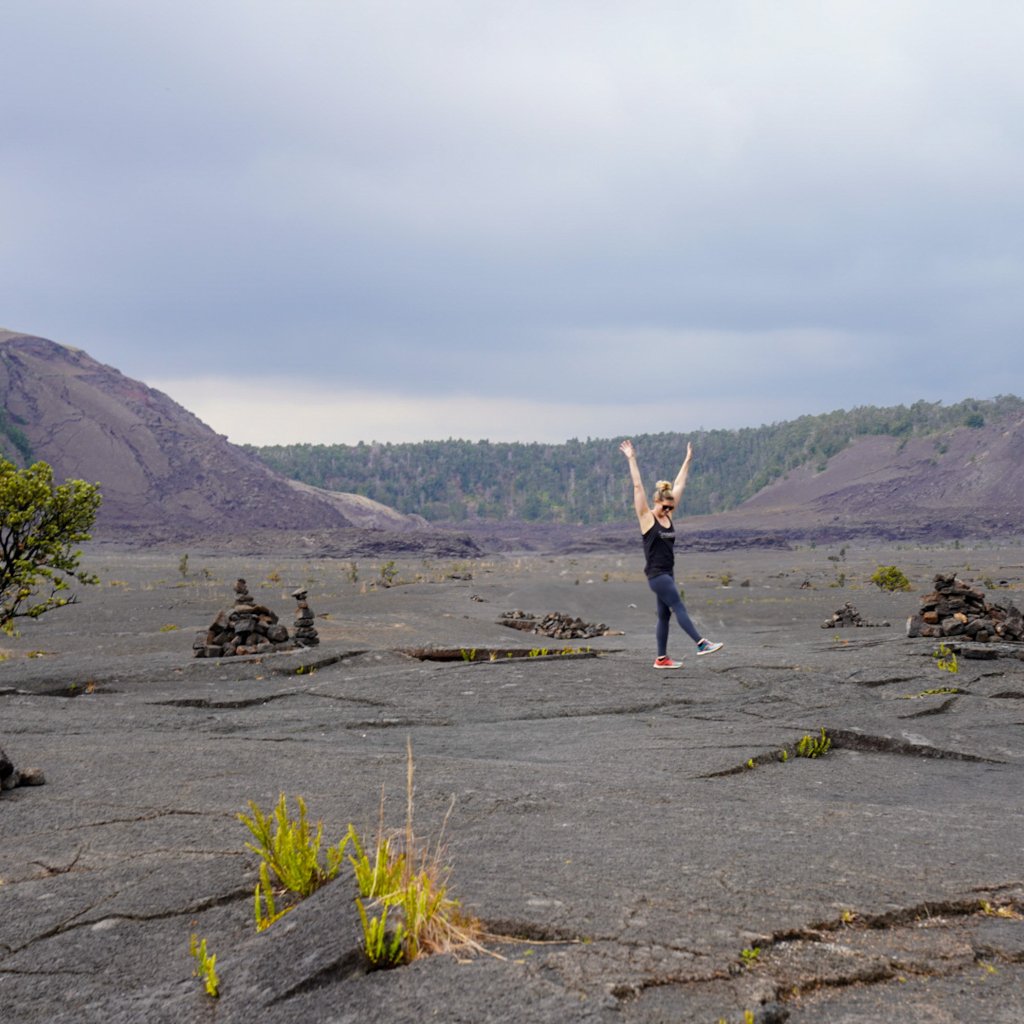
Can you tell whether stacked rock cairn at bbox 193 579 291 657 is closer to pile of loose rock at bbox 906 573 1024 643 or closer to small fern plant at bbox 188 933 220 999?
pile of loose rock at bbox 906 573 1024 643

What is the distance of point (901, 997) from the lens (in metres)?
3.12

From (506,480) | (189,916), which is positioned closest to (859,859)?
(189,916)

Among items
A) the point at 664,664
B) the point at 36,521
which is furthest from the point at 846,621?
the point at 36,521

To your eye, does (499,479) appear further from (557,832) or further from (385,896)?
(385,896)

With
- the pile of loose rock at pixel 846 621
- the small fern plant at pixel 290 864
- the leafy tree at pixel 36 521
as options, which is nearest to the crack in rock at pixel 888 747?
the small fern plant at pixel 290 864

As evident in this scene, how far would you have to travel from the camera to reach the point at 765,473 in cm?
11812

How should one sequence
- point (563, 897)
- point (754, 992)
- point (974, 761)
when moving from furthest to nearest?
point (974, 761)
point (563, 897)
point (754, 992)

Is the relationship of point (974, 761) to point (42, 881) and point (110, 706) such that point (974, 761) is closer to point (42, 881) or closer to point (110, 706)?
point (42, 881)

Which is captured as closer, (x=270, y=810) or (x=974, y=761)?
(x=270, y=810)

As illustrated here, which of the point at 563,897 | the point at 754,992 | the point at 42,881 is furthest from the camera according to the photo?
the point at 42,881

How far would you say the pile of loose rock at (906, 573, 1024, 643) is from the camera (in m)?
12.8

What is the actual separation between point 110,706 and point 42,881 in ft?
19.9

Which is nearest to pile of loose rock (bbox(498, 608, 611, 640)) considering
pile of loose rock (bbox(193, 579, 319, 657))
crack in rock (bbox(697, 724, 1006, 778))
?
pile of loose rock (bbox(193, 579, 319, 657))

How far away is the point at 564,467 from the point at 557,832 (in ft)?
447
